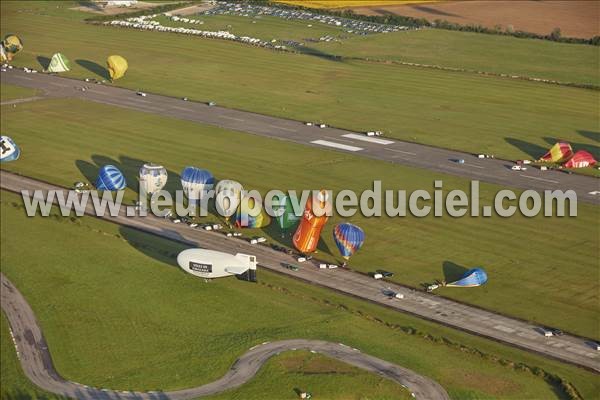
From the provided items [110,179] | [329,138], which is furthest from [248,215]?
[329,138]

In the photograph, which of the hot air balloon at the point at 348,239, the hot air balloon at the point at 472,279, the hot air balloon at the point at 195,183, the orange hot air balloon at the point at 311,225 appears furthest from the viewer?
the hot air balloon at the point at 195,183

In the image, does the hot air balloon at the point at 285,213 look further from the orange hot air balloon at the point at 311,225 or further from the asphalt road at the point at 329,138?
the asphalt road at the point at 329,138

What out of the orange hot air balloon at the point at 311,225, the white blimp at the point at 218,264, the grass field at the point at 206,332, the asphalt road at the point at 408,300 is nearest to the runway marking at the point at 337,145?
the asphalt road at the point at 408,300

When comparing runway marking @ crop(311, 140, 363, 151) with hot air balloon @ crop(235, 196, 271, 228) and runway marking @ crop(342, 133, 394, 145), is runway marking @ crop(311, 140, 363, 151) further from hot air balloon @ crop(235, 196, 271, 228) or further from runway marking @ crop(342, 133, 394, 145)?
hot air balloon @ crop(235, 196, 271, 228)

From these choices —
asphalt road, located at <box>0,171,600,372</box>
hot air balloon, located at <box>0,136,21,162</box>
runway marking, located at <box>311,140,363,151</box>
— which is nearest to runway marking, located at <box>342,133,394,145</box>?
runway marking, located at <box>311,140,363,151</box>

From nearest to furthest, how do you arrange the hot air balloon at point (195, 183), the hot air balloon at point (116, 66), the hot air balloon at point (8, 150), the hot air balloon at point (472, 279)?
the hot air balloon at point (472, 279) < the hot air balloon at point (195, 183) < the hot air balloon at point (8, 150) < the hot air balloon at point (116, 66)

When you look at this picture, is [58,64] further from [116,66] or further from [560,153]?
[560,153]
